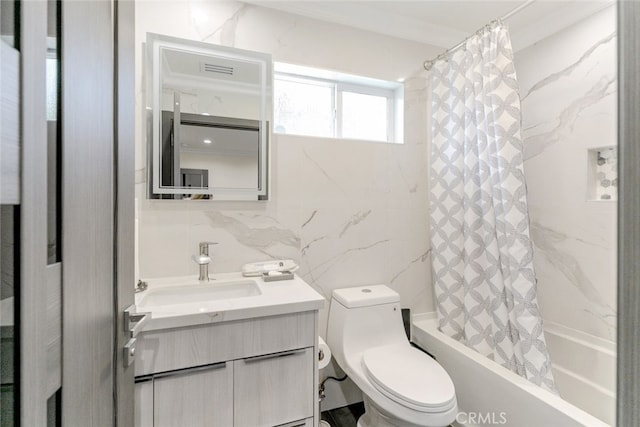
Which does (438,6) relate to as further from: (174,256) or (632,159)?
(174,256)

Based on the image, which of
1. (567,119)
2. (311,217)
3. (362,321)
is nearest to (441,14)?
(567,119)

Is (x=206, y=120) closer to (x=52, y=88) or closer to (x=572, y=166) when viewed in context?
(x=52, y=88)

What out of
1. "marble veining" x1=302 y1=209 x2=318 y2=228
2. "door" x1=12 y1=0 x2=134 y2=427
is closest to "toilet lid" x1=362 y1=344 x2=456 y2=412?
"marble veining" x1=302 y1=209 x2=318 y2=228

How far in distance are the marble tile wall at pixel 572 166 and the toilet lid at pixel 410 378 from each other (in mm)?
967

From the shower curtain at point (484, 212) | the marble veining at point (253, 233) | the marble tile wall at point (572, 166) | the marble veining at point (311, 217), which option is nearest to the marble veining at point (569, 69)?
the marble tile wall at point (572, 166)

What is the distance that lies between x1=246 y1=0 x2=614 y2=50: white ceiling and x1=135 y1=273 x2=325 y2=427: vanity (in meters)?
1.55

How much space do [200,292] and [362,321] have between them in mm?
853

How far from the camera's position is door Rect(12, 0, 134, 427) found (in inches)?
16.3

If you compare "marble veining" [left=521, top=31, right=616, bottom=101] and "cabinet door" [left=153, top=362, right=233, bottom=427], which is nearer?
"cabinet door" [left=153, top=362, right=233, bottom=427]

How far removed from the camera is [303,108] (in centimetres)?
191

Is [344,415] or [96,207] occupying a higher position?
[96,207]

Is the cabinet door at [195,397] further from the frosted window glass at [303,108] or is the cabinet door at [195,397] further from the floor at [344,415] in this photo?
the frosted window glass at [303,108]

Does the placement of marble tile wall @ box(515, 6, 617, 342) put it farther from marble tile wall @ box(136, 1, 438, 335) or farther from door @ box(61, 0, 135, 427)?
door @ box(61, 0, 135, 427)

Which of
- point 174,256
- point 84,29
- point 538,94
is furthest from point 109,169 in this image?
point 538,94
